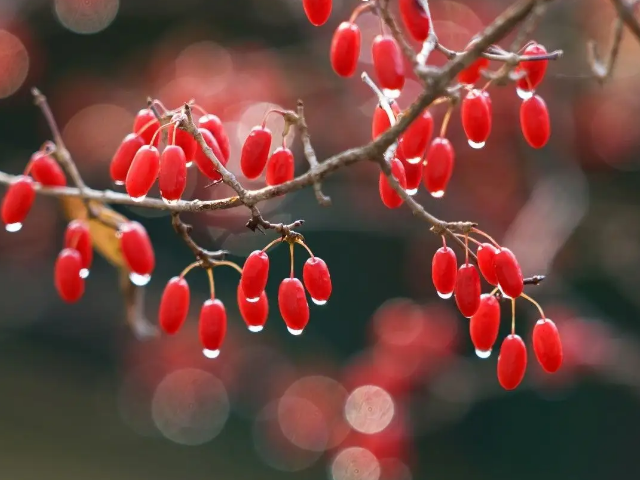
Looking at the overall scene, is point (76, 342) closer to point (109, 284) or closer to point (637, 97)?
point (109, 284)

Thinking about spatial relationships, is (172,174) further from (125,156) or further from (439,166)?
(439,166)

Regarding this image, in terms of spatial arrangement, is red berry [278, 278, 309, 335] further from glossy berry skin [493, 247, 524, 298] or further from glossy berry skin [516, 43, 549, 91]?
glossy berry skin [516, 43, 549, 91]

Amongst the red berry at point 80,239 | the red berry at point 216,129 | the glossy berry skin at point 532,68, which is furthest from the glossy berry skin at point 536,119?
the red berry at point 80,239

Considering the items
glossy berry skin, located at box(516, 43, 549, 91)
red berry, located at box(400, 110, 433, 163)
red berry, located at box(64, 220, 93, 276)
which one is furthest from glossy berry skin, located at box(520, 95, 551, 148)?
red berry, located at box(64, 220, 93, 276)

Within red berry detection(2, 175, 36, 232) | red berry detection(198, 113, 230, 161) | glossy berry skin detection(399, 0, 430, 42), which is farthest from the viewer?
red berry detection(2, 175, 36, 232)

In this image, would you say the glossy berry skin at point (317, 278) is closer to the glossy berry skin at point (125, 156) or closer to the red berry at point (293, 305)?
the red berry at point (293, 305)

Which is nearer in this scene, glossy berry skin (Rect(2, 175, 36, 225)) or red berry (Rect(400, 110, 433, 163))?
red berry (Rect(400, 110, 433, 163))
